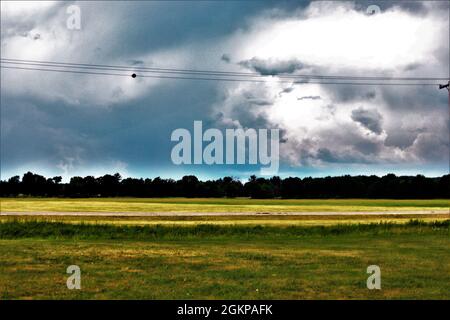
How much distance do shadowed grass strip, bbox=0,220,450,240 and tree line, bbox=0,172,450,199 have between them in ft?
424

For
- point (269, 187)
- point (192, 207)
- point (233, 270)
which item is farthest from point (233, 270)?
point (269, 187)

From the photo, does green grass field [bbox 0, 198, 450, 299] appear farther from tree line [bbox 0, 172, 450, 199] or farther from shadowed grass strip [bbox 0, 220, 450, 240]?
tree line [bbox 0, 172, 450, 199]

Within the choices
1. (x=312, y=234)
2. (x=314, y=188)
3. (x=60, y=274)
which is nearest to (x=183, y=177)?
(x=314, y=188)

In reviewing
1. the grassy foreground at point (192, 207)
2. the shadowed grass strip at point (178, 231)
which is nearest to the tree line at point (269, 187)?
the grassy foreground at point (192, 207)

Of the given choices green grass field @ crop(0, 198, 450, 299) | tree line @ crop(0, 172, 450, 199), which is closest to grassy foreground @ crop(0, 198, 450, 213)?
green grass field @ crop(0, 198, 450, 299)

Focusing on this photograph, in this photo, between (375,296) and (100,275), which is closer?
(375,296)

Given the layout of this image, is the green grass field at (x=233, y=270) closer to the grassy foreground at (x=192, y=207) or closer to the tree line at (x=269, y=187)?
the grassy foreground at (x=192, y=207)

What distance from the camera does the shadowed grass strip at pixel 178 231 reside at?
37.9 metres

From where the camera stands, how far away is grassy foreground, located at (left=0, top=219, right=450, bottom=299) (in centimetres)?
1522

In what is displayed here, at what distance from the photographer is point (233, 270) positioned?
19.5 metres

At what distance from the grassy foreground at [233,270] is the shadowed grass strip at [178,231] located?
194 cm
